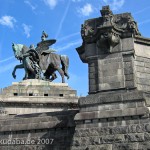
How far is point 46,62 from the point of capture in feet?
103

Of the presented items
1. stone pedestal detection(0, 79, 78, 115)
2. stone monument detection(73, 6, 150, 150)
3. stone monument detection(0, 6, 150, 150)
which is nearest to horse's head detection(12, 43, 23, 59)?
stone pedestal detection(0, 79, 78, 115)

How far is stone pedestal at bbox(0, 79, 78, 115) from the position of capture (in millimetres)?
25906

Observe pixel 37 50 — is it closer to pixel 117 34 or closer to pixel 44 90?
pixel 44 90

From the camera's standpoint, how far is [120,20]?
1152cm

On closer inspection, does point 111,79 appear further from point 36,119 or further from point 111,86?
point 36,119

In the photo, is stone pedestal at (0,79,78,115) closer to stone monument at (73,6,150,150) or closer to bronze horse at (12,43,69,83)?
bronze horse at (12,43,69,83)

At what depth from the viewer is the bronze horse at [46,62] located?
→ 30750 millimetres

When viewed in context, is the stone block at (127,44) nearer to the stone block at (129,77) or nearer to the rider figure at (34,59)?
the stone block at (129,77)

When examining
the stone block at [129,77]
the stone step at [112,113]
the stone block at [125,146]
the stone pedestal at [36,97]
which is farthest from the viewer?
the stone pedestal at [36,97]

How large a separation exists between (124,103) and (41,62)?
2187cm

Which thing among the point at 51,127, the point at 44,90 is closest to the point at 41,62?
the point at 44,90

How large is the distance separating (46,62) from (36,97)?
598cm

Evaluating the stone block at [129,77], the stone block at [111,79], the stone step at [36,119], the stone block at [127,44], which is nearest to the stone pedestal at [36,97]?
the stone step at [36,119]

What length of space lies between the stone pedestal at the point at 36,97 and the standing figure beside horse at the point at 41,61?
186 cm
